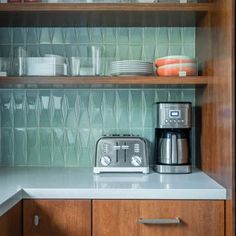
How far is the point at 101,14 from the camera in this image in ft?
6.05

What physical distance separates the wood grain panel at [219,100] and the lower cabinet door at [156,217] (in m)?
0.08

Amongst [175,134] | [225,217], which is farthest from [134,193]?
[175,134]

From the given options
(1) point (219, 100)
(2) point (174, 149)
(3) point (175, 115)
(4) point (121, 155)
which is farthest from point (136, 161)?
(1) point (219, 100)

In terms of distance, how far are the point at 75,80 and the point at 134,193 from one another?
0.62m

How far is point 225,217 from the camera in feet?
4.83

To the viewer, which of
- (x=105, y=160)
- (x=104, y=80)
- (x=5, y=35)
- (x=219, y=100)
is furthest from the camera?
(x=5, y=35)

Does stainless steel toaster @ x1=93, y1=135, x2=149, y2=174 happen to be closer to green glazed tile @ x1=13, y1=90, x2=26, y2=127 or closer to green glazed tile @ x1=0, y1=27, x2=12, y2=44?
green glazed tile @ x1=13, y1=90, x2=26, y2=127

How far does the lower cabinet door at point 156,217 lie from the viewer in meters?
1.47

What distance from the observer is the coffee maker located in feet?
5.96

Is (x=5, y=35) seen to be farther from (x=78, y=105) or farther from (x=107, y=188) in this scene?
(x=107, y=188)

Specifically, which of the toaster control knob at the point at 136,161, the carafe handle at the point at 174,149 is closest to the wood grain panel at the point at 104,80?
the carafe handle at the point at 174,149

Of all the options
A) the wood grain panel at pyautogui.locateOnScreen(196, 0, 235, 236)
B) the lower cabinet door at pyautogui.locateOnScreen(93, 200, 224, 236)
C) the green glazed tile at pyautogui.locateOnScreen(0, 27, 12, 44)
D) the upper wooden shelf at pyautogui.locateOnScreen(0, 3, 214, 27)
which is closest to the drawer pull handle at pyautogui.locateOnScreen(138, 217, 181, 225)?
the lower cabinet door at pyautogui.locateOnScreen(93, 200, 224, 236)

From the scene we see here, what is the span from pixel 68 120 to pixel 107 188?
0.75 metres

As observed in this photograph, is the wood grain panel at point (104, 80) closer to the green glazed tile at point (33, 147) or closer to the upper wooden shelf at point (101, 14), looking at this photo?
the upper wooden shelf at point (101, 14)
